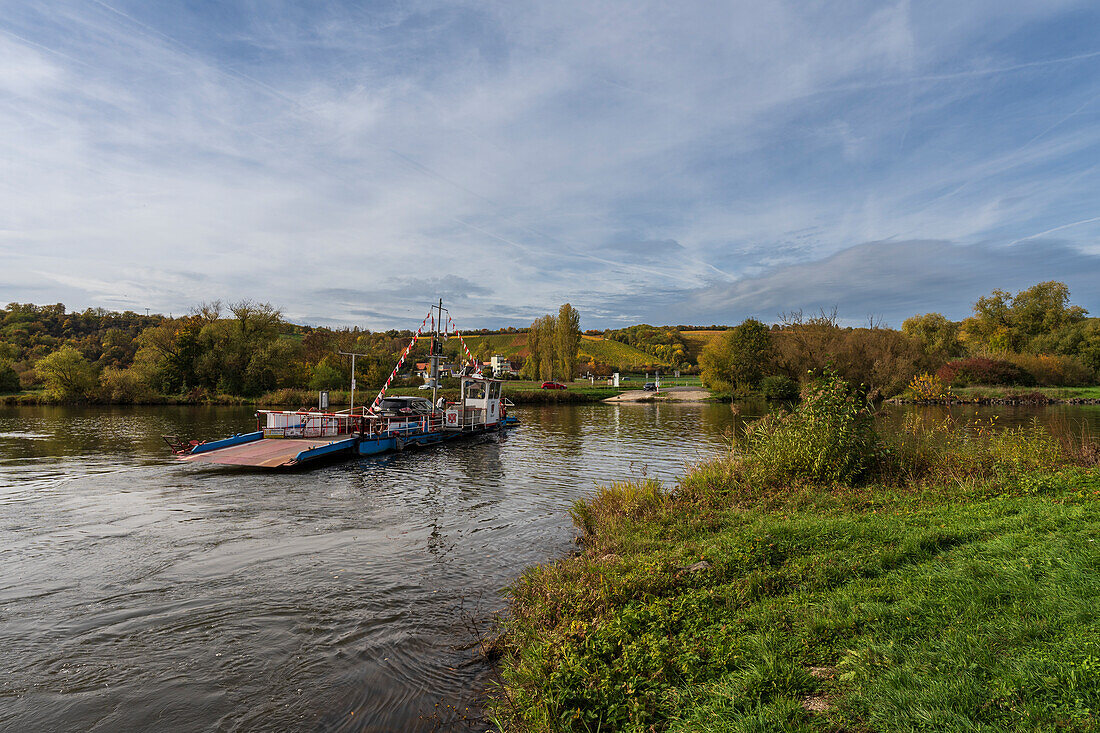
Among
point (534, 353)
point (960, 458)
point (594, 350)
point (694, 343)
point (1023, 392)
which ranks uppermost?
point (694, 343)

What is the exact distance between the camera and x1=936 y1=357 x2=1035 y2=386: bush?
184ft

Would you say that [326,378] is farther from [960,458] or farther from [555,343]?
[960,458]

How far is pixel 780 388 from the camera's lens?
59.4m

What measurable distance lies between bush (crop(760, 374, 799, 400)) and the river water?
45327 mm

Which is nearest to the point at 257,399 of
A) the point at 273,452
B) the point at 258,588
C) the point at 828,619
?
the point at 273,452

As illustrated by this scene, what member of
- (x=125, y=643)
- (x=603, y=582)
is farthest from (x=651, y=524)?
(x=125, y=643)

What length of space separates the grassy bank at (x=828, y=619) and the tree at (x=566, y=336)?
71.8 meters

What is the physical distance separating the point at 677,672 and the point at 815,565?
8.31ft

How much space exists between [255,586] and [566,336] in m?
73.5

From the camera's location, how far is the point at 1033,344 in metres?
66.1

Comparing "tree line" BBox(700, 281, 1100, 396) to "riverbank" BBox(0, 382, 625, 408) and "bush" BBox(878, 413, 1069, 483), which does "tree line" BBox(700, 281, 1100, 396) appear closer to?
"riverbank" BBox(0, 382, 625, 408)

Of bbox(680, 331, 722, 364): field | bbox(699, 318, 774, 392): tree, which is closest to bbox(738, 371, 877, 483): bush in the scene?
bbox(699, 318, 774, 392): tree

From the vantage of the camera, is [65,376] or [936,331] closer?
[65,376]

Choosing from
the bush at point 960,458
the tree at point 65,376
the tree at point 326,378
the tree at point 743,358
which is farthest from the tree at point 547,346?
the bush at point 960,458
